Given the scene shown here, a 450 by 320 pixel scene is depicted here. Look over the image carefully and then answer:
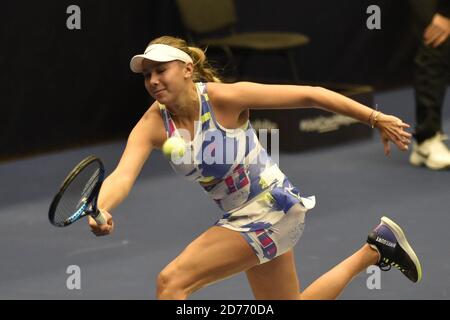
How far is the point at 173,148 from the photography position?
180 inches

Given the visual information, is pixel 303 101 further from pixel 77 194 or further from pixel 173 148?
pixel 77 194

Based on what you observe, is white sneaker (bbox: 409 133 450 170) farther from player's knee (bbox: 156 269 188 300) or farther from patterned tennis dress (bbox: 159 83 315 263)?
player's knee (bbox: 156 269 188 300)

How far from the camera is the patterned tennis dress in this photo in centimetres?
494

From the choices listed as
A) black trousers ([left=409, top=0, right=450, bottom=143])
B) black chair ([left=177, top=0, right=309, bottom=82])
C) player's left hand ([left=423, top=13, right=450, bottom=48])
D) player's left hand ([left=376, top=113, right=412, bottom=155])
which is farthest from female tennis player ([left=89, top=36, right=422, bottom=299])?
black chair ([left=177, top=0, right=309, bottom=82])

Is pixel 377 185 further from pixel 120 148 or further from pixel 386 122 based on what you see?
pixel 386 122

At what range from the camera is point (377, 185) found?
8.39 meters

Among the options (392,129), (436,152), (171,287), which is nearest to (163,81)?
(171,287)

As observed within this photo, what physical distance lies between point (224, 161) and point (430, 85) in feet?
13.0

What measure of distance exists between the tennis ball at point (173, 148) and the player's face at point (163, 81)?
0.21 m

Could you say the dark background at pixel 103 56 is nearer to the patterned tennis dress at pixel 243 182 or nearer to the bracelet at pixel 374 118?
the patterned tennis dress at pixel 243 182

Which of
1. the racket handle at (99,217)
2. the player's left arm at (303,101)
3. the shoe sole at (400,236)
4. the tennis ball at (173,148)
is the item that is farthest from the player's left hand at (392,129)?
the racket handle at (99,217)

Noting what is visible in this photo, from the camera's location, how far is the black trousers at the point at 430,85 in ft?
27.8

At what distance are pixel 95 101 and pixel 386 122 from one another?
16.5ft
